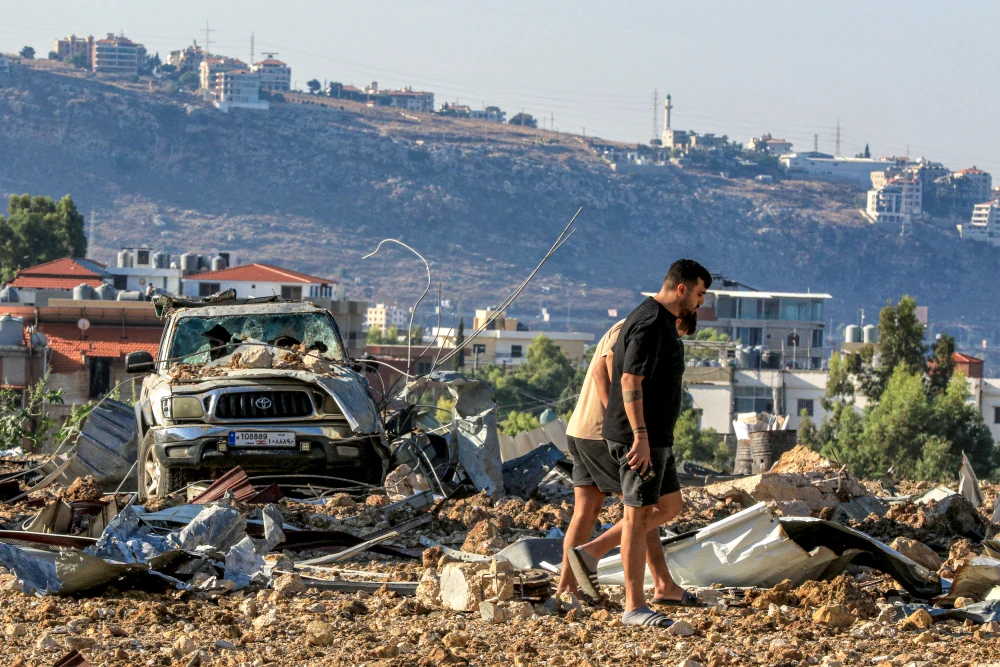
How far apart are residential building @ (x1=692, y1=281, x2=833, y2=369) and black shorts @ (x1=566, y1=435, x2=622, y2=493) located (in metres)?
141

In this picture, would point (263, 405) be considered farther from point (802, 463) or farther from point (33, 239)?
point (33, 239)

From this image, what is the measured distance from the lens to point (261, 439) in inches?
472

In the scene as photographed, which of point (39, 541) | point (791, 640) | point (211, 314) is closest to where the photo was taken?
point (791, 640)

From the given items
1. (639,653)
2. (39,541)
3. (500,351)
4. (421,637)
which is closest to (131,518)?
(39,541)

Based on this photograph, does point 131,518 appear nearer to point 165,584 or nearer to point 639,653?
point 165,584

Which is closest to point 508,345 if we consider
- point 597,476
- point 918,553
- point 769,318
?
point 769,318

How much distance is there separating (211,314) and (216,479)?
A: 6.29ft

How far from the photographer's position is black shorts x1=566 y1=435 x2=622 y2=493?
700 centimetres

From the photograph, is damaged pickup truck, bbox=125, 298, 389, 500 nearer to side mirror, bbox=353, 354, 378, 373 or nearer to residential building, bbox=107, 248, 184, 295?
side mirror, bbox=353, 354, 378, 373

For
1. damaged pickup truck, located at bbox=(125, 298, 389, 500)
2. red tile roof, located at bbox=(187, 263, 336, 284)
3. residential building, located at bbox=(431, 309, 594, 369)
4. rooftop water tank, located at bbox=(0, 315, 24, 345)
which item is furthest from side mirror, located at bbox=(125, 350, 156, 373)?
residential building, located at bbox=(431, 309, 594, 369)

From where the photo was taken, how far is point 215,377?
40.2ft

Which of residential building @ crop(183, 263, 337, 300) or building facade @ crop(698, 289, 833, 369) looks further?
building facade @ crop(698, 289, 833, 369)

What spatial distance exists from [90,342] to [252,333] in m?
54.2

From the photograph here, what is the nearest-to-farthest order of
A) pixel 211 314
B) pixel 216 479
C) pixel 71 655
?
pixel 71 655 → pixel 216 479 → pixel 211 314
